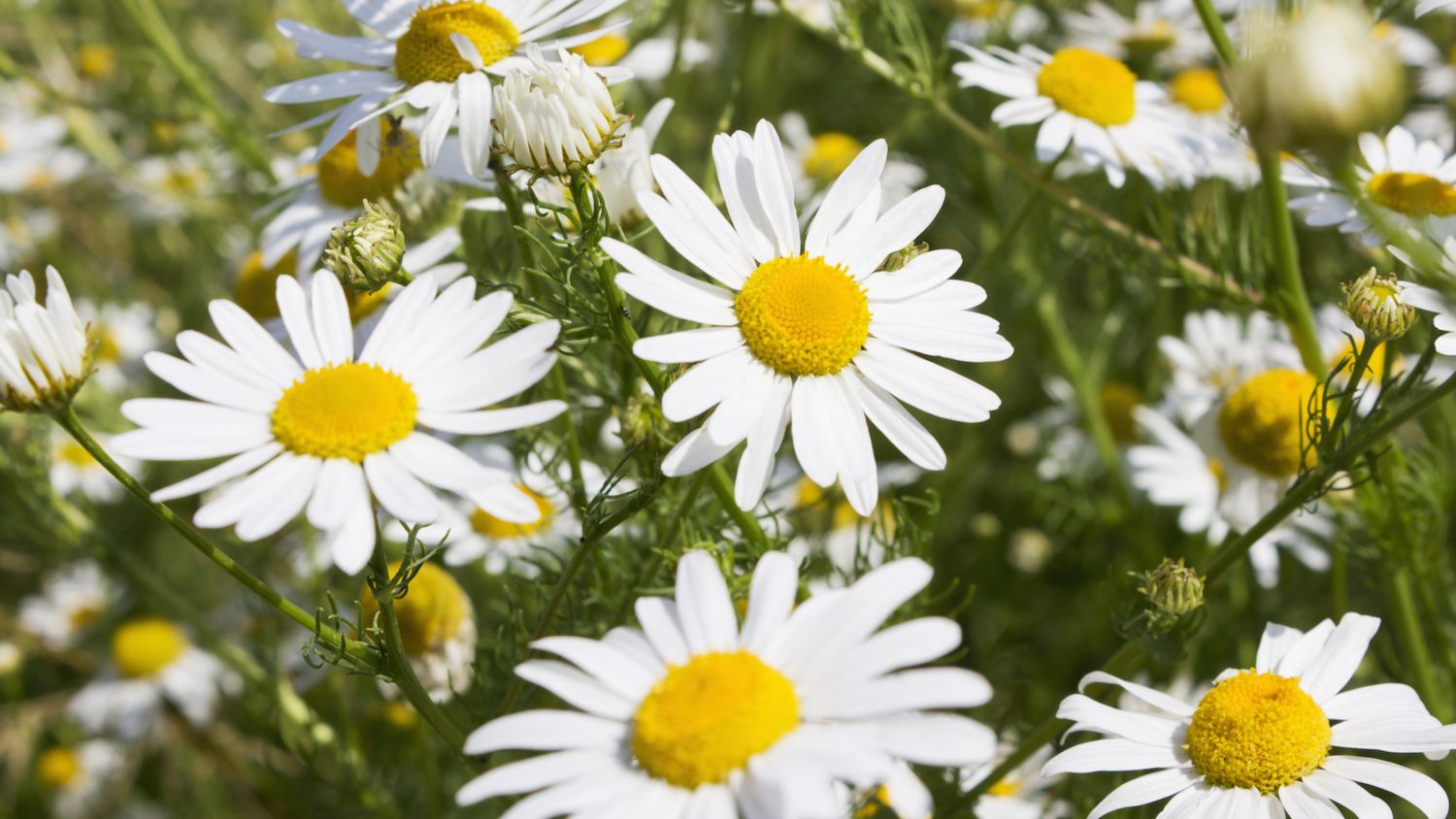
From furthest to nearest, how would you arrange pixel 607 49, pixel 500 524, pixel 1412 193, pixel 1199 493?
1. pixel 607 49
2. pixel 1199 493
3. pixel 500 524
4. pixel 1412 193

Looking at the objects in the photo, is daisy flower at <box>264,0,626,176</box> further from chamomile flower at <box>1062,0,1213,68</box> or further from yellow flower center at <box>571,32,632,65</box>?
chamomile flower at <box>1062,0,1213,68</box>

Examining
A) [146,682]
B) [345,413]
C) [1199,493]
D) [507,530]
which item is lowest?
A: [146,682]

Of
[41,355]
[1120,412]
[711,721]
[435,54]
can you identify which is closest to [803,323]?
[711,721]

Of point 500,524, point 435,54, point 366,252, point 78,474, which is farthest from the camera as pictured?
point 78,474

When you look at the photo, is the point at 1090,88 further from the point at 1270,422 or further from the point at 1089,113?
the point at 1270,422

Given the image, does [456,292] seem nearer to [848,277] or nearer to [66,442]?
[848,277]

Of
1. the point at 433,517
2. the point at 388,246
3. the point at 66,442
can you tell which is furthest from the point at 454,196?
the point at 66,442

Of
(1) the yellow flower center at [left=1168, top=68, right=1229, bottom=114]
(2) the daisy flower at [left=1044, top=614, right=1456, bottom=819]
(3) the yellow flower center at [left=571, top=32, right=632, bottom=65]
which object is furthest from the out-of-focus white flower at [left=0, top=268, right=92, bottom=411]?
(1) the yellow flower center at [left=1168, top=68, right=1229, bottom=114]
